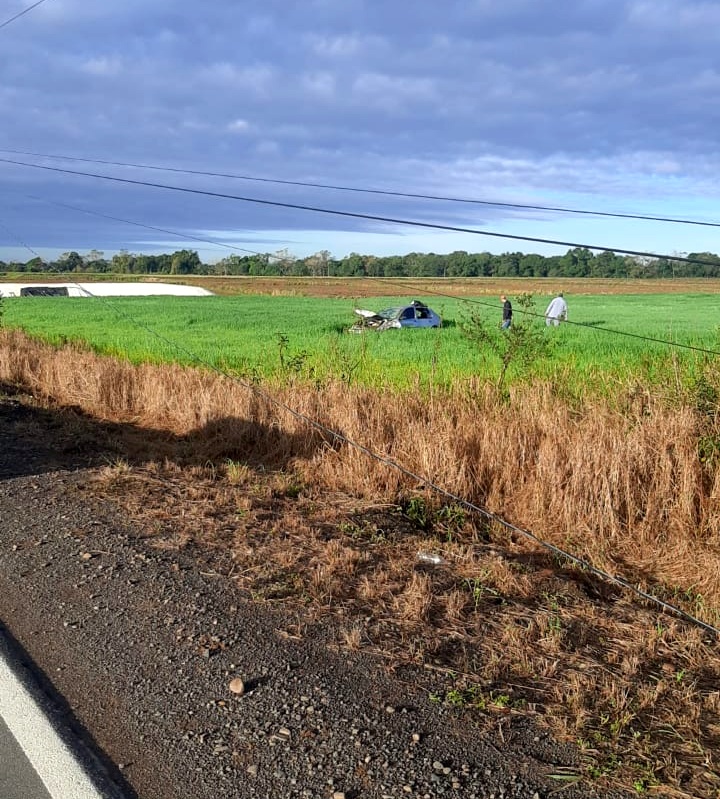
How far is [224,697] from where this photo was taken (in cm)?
335

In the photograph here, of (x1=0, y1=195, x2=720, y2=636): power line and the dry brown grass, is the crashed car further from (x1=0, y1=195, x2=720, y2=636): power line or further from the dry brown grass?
the dry brown grass

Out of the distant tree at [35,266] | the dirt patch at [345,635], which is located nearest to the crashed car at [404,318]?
the distant tree at [35,266]

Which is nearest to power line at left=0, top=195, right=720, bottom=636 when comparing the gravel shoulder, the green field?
the gravel shoulder

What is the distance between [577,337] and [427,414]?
48.6 ft

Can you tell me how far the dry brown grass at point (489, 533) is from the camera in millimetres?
3396

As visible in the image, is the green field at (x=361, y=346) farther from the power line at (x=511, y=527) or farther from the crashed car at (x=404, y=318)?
the power line at (x=511, y=527)

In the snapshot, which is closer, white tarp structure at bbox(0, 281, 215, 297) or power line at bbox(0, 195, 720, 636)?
power line at bbox(0, 195, 720, 636)

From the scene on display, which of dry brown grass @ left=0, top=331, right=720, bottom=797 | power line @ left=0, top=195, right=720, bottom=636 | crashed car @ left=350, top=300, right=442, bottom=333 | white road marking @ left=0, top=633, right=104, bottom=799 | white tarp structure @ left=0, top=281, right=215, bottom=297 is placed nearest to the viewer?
white road marking @ left=0, top=633, right=104, bottom=799

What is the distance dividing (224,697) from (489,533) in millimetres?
3566

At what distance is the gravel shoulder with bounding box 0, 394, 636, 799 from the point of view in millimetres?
2801

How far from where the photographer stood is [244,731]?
3.10 meters

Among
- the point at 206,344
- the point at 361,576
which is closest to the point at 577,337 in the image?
the point at 206,344

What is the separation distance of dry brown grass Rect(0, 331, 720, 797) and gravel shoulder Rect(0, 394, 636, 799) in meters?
0.19

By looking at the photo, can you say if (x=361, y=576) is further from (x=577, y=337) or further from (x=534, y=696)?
(x=577, y=337)
